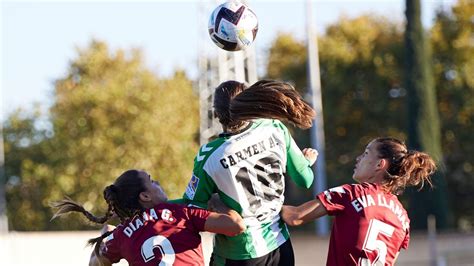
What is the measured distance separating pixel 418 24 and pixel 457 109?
401 centimetres

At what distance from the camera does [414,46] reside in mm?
27938

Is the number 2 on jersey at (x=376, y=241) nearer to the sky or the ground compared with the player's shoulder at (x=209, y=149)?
nearer to the ground

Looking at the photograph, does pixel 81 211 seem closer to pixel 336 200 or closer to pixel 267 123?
pixel 267 123

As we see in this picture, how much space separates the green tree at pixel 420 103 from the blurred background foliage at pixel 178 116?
1.93m

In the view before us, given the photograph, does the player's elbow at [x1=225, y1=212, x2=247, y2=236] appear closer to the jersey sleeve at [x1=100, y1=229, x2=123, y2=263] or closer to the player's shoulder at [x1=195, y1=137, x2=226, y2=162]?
the player's shoulder at [x1=195, y1=137, x2=226, y2=162]

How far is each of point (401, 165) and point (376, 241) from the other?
437 millimetres

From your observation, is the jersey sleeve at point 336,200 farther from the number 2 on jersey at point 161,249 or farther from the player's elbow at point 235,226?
the number 2 on jersey at point 161,249

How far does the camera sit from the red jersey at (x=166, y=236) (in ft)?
16.4

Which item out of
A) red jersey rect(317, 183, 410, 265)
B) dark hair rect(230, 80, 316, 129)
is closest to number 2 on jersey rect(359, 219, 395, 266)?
red jersey rect(317, 183, 410, 265)

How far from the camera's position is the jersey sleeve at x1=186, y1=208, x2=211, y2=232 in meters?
4.98

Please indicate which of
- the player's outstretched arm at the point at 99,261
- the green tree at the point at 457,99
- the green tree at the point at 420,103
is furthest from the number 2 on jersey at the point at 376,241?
the green tree at the point at 457,99

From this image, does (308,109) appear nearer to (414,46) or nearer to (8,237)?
(8,237)

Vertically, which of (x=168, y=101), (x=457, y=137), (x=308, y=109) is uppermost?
(x=308, y=109)

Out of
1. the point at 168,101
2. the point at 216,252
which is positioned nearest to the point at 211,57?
the point at 168,101
